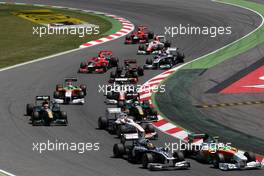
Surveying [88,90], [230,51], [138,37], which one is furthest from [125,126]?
[138,37]

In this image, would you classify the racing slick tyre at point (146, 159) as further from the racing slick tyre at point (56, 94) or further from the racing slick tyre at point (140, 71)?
the racing slick tyre at point (140, 71)

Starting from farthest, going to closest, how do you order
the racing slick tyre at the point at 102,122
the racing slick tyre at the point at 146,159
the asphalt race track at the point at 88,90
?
the racing slick tyre at the point at 102,122, the asphalt race track at the point at 88,90, the racing slick tyre at the point at 146,159

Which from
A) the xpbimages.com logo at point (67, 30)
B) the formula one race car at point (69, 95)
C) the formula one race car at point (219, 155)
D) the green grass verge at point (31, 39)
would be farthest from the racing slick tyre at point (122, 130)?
the xpbimages.com logo at point (67, 30)

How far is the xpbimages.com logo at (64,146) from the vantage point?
35844 millimetres

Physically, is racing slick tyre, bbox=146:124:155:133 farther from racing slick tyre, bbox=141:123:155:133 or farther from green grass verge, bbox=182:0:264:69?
green grass verge, bbox=182:0:264:69

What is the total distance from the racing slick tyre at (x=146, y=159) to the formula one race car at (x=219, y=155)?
7.20 feet

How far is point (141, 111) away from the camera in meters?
40.7

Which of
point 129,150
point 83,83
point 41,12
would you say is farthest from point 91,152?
point 41,12

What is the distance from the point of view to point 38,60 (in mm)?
58094

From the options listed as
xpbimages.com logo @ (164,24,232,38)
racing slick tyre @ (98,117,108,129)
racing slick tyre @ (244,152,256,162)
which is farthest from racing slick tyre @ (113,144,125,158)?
xpbimages.com logo @ (164,24,232,38)

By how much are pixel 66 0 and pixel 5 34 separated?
17.3 meters

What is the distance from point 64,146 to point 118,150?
2949mm

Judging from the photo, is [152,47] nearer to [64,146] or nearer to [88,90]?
[88,90]

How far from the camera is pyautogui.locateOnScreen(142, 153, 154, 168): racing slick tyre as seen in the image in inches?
1293
